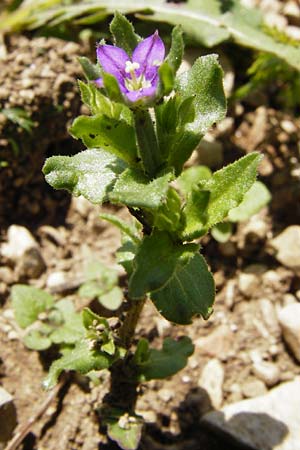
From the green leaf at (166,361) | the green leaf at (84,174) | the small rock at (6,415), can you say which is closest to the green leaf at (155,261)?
the green leaf at (84,174)

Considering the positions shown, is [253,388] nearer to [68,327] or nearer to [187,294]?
[68,327]

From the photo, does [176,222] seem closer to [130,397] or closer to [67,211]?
[130,397]

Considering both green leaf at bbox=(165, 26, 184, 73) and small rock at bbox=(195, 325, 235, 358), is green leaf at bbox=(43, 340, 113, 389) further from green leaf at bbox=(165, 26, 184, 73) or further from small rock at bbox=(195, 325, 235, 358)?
green leaf at bbox=(165, 26, 184, 73)

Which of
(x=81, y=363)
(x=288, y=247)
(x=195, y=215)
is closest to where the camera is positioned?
(x=195, y=215)

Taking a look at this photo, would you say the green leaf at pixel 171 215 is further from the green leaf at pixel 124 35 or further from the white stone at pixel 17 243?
the white stone at pixel 17 243

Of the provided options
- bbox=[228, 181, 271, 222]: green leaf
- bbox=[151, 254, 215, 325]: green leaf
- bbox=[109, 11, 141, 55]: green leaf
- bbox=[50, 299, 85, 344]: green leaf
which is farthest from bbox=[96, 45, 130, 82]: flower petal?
bbox=[228, 181, 271, 222]: green leaf

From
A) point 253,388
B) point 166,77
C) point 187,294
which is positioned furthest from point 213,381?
point 166,77
